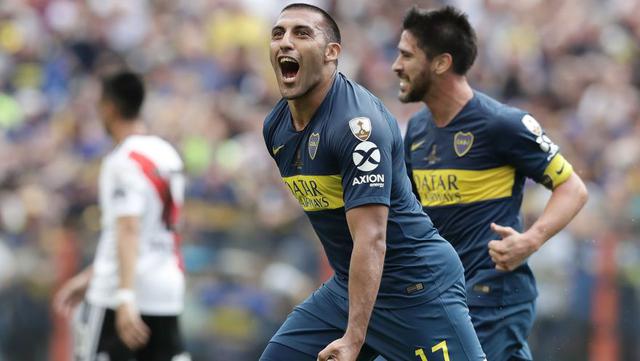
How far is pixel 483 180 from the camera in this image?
7.27 meters

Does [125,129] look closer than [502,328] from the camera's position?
No

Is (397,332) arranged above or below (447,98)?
below

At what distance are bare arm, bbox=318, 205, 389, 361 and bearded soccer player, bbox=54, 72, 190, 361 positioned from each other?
124 inches

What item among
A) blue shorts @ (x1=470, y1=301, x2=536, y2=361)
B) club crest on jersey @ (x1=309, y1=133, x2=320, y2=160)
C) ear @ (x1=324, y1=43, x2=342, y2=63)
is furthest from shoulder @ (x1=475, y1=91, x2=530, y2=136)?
club crest on jersey @ (x1=309, y1=133, x2=320, y2=160)

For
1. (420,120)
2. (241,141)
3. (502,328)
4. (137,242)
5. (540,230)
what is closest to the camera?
(540,230)

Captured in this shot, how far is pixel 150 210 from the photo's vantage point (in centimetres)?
888

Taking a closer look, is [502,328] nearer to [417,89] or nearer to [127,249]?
[417,89]

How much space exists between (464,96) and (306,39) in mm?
1665

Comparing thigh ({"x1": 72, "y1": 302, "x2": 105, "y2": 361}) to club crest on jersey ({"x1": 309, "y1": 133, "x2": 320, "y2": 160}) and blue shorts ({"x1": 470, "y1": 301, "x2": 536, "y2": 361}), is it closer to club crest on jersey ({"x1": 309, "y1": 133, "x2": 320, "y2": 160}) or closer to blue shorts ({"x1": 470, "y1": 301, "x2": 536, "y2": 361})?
blue shorts ({"x1": 470, "y1": 301, "x2": 536, "y2": 361})

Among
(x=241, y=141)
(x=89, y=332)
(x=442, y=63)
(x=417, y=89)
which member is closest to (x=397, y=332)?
(x=417, y=89)

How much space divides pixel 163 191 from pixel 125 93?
75 cm

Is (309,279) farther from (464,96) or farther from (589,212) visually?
(464,96)

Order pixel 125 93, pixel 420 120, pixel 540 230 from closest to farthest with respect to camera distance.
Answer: pixel 540 230 < pixel 420 120 < pixel 125 93

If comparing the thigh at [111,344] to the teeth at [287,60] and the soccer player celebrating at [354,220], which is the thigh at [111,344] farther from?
the teeth at [287,60]
